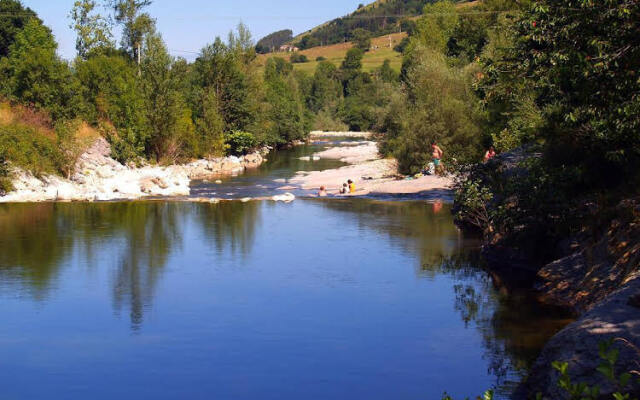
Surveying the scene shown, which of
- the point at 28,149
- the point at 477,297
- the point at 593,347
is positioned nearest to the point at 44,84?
the point at 28,149

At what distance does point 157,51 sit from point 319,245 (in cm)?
3557

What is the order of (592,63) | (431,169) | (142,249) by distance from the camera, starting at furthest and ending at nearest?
(431,169)
(142,249)
(592,63)

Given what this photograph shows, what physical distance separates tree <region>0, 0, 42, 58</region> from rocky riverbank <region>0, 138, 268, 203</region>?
85.7 feet

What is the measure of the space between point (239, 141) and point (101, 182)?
2603 centimetres

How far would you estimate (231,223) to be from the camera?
30.4 m

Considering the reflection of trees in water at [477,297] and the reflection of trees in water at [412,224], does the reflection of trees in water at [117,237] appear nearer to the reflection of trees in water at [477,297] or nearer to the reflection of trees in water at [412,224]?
the reflection of trees in water at [412,224]

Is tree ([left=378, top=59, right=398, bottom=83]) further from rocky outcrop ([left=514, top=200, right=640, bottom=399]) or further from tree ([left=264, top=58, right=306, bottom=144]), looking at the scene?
rocky outcrop ([left=514, top=200, right=640, bottom=399])

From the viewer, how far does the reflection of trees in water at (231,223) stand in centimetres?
2606

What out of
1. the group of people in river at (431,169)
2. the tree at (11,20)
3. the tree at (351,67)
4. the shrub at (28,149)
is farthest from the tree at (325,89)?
the shrub at (28,149)

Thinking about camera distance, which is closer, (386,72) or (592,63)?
(592,63)

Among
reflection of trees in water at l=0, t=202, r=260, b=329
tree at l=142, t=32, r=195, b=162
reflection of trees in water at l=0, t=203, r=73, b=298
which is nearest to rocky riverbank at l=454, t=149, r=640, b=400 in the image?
reflection of trees in water at l=0, t=202, r=260, b=329

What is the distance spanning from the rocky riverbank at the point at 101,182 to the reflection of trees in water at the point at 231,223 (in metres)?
5.45

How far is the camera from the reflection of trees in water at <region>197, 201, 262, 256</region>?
26.1m

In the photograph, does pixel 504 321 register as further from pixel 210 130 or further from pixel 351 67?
pixel 351 67
